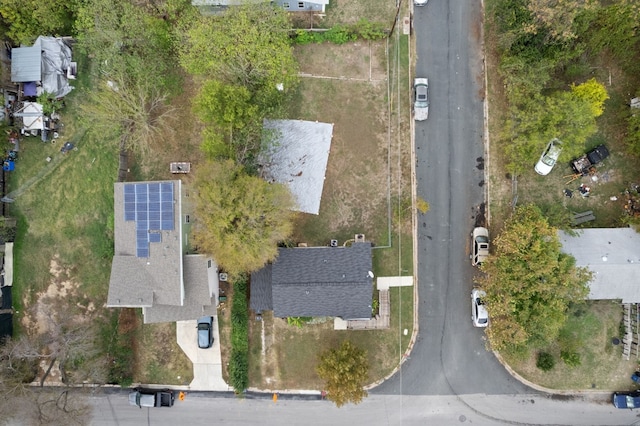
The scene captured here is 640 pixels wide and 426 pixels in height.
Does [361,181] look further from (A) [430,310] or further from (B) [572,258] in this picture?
(B) [572,258]

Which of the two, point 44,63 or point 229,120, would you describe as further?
point 44,63

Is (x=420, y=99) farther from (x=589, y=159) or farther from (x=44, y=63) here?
(x=44, y=63)

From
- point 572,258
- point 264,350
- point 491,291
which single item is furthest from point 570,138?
point 264,350

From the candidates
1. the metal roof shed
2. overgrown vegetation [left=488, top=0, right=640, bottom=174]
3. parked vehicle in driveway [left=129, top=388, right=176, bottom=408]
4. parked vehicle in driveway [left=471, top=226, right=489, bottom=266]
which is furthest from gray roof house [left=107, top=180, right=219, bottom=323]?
overgrown vegetation [left=488, top=0, right=640, bottom=174]

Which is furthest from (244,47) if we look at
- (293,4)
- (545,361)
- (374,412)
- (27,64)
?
(545,361)

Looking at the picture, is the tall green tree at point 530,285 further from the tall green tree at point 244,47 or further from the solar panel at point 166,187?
the solar panel at point 166,187

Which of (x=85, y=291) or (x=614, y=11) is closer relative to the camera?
(x=614, y=11)
